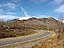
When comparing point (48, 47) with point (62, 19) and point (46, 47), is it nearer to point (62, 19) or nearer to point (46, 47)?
point (46, 47)

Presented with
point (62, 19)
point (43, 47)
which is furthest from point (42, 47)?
point (62, 19)

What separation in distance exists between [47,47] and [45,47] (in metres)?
0.29

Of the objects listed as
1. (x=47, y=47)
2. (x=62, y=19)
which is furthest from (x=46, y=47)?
(x=62, y=19)

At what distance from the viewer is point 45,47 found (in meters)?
24.0

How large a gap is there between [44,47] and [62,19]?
9269 centimetres

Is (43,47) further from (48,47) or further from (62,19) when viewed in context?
(62,19)

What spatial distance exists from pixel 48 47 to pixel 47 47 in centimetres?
16

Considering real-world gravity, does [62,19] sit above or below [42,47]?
above

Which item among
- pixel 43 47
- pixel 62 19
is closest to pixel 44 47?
pixel 43 47

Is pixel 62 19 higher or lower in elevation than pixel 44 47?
higher

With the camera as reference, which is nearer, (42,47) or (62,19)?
(42,47)

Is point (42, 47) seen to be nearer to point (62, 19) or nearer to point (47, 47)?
point (47, 47)

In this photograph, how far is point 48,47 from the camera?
79.7ft

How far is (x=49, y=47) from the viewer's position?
24.6 metres
